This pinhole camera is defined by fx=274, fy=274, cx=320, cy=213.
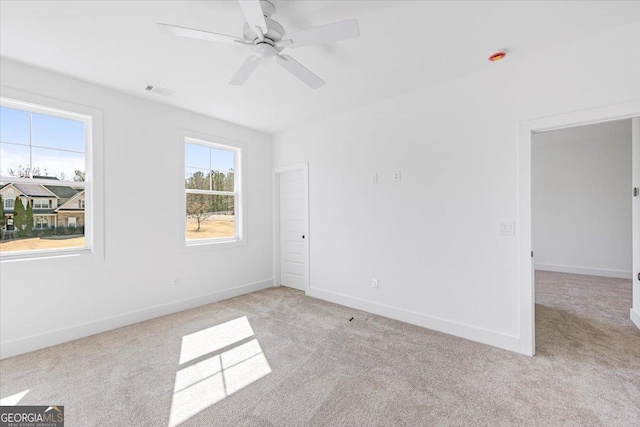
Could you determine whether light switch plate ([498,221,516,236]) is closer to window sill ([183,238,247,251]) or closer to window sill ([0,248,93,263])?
window sill ([183,238,247,251])

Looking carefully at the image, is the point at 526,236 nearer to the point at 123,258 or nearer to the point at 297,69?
the point at 297,69

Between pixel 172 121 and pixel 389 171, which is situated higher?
pixel 172 121

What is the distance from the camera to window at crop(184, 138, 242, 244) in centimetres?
394

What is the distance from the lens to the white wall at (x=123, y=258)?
2621 mm

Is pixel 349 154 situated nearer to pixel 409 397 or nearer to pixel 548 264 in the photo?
pixel 409 397

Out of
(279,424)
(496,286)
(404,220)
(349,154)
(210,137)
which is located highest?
(210,137)

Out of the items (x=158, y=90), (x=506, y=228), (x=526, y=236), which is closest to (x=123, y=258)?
(x=158, y=90)

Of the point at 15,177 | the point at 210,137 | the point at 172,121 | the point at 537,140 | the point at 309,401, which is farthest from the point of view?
the point at 537,140

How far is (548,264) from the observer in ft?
19.6

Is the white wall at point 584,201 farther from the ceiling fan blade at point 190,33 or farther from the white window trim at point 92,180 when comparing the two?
the white window trim at point 92,180

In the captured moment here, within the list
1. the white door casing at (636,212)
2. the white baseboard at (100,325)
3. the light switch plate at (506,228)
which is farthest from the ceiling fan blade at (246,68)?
the white door casing at (636,212)

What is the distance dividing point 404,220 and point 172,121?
128 inches

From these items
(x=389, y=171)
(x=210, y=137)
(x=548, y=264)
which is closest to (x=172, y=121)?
(x=210, y=137)

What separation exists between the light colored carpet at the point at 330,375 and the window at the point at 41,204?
1.42 metres
